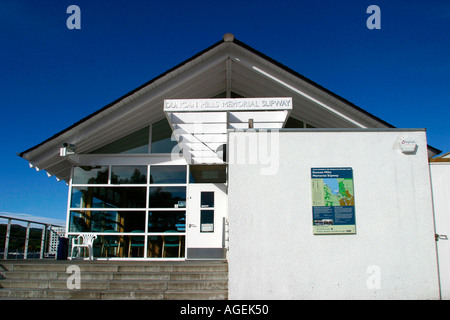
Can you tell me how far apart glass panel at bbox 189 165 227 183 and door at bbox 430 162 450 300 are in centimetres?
551

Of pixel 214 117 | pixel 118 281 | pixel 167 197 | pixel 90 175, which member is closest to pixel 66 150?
pixel 90 175

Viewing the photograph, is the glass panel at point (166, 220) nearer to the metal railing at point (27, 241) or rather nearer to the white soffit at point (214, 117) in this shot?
the white soffit at point (214, 117)

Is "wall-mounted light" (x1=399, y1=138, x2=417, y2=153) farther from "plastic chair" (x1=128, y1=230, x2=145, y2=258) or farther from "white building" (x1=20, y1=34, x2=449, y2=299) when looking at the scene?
"plastic chair" (x1=128, y1=230, x2=145, y2=258)

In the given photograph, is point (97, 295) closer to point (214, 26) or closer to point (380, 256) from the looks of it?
point (380, 256)

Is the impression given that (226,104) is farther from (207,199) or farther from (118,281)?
(118,281)

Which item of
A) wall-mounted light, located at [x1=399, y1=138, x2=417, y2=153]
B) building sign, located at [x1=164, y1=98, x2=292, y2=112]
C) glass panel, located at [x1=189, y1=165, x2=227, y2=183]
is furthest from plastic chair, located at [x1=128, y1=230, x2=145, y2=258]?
wall-mounted light, located at [x1=399, y1=138, x2=417, y2=153]

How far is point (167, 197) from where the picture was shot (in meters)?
10.2

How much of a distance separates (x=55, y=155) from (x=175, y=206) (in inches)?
135

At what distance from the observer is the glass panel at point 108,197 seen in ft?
33.3

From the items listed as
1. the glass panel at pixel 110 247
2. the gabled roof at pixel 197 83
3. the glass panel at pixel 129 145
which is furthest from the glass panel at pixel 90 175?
the glass panel at pixel 110 247

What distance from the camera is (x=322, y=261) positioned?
19.3ft

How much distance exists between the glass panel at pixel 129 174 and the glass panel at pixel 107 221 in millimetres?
878

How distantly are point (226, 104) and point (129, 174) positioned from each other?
4.09 m
